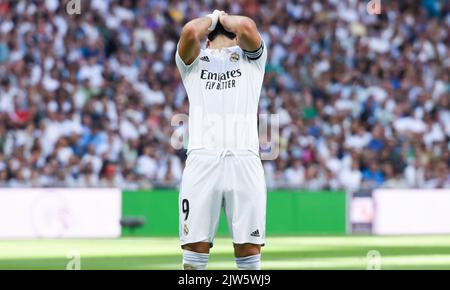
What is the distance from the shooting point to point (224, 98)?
816 cm

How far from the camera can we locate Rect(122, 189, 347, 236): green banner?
71.3 feet

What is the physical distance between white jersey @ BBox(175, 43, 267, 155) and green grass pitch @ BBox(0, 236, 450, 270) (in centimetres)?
534

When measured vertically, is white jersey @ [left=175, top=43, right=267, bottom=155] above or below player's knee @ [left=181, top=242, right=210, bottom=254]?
above

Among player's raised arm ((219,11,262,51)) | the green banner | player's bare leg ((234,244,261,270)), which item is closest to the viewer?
player's raised arm ((219,11,262,51))

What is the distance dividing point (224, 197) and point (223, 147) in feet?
1.28

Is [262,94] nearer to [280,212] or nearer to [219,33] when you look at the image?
[280,212]

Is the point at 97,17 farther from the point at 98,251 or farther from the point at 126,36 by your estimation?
the point at 98,251

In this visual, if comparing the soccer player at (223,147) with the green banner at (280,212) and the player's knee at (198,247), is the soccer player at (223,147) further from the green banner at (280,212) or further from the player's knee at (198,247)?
the green banner at (280,212)

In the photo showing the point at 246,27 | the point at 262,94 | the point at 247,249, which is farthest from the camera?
the point at 262,94

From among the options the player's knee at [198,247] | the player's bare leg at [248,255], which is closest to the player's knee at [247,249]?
the player's bare leg at [248,255]

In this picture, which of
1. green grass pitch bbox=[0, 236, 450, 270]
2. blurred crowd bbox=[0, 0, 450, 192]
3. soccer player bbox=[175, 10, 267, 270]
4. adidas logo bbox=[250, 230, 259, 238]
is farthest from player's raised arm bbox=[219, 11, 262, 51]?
blurred crowd bbox=[0, 0, 450, 192]

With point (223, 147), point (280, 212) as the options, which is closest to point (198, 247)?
point (223, 147)

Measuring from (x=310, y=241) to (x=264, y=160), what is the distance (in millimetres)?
3644

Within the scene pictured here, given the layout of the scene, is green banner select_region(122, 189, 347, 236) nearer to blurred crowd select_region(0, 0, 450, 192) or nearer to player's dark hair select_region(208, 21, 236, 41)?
blurred crowd select_region(0, 0, 450, 192)
